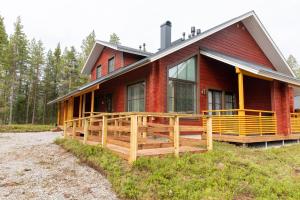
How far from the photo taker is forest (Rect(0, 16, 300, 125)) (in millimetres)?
29562

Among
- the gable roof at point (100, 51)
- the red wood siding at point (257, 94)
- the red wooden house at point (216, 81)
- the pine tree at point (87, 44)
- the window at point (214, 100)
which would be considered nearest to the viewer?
the red wooden house at point (216, 81)

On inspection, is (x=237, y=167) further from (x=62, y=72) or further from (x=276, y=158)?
(x=62, y=72)

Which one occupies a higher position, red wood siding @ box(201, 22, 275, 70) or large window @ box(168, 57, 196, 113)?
red wood siding @ box(201, 22, 275, 70)

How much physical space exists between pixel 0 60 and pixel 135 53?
73.6 ft

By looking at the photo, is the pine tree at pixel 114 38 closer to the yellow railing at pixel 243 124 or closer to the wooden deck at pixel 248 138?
the yellow railing at pixel 243 124

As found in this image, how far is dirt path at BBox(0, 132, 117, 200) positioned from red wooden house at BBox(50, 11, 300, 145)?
4.23 m

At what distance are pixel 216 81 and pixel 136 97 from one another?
3.89m

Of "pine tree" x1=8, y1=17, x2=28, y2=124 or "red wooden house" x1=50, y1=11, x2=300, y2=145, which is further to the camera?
"pine tree" x1=8, y1=17, x2=28, y2=124

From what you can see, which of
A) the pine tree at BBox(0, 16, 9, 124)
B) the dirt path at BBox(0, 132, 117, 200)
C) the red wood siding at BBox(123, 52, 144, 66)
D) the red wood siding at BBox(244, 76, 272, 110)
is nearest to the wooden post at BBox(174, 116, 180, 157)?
the dirt path at BBox(0, 132, 117, 200)

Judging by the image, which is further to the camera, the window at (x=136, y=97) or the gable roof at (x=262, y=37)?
the gable roof at (x=262, y=37)

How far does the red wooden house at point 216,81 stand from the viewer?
862 centimetres

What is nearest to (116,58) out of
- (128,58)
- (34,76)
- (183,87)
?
(128,58)

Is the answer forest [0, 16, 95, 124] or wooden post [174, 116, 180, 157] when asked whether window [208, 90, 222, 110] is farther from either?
forest [0, 16, 95, 124]

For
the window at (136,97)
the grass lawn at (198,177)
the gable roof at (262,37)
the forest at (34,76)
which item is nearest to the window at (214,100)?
the gable roof at (262,37)
